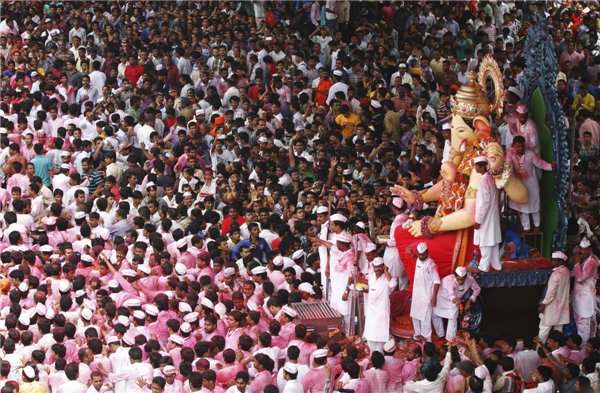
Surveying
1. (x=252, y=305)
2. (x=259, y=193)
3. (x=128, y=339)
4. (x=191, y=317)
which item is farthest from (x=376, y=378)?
(x=259, y=193)

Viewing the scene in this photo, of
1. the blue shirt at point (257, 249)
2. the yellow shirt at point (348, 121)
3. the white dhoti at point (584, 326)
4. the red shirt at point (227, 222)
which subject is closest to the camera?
the white dhoti at point (584, 326)

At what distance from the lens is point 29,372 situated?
962 cm

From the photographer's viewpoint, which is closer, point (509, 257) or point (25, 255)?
point (509, 257)

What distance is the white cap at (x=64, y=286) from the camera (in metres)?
11.7

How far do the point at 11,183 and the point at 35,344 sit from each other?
17.1ft

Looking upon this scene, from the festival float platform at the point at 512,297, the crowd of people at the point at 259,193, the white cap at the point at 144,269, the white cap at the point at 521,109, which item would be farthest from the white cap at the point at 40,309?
the white cap at the point at 521,109

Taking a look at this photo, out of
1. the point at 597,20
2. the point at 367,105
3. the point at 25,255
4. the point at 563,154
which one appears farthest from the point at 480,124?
the point at 597,20

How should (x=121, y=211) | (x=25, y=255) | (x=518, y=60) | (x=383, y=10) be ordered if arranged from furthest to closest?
(x=383, y=10)
(x=518, y=60)
(x=121, y=211)
(x=25, y=255)

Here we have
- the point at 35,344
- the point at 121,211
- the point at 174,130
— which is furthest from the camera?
the point at 174,130

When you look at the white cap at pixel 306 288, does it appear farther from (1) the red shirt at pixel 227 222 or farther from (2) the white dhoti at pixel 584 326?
(2) the white dhoti at pixel 584 326

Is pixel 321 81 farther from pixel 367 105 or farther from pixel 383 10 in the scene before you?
pixel 383 10

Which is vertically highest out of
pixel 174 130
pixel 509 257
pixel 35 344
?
pixel 174 130

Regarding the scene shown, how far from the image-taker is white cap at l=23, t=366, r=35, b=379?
379 inches

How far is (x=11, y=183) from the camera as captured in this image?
599 inches
